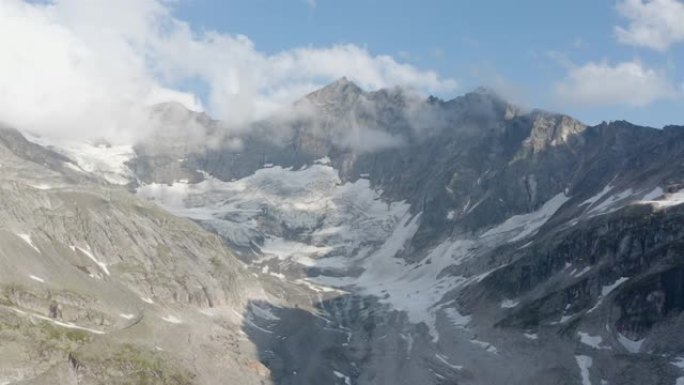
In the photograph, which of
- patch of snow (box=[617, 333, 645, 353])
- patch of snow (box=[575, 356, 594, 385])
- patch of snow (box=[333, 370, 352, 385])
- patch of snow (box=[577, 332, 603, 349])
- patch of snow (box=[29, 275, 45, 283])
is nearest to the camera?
patch of snow (box=[575, 356, 594, 385])

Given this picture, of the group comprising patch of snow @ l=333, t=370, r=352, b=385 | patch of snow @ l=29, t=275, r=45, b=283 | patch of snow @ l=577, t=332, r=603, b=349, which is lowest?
patch of snow @ l=333, t=370, r=352, b=385

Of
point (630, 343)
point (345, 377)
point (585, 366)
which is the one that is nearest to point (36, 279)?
point (345, 377)

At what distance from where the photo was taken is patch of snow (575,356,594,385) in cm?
17750

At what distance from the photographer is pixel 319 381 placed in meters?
190

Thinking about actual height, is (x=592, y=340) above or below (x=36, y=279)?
above

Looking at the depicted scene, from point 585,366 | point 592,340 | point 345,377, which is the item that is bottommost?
point 345,377

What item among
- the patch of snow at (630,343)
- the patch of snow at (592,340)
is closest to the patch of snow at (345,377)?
the patch of snow at (592,340)

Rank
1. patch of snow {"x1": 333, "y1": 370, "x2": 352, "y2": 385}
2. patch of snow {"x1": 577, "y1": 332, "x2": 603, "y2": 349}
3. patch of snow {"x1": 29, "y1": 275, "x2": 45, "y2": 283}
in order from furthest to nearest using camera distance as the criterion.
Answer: patch of snow {"x1": 333, "y1": 370, "x2": 352, "y2": 385} < patch of snow {"x1": 577, "y1": 332, "x2": 603, "y2": 349} < patch of snow {"x1": 29, "y1": 275, "x2": 45, "y2": 283}

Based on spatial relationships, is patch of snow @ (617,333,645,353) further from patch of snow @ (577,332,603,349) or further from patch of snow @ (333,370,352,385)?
patch of snow @ (333,370,352,385)

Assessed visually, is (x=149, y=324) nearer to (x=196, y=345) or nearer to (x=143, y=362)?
(x=196, y=345)

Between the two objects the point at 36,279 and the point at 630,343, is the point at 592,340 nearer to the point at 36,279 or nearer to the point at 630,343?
the point at 630,343

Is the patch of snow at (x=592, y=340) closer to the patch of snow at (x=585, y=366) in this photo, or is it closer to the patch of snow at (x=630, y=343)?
the patch of snow at (x=630, y=343)

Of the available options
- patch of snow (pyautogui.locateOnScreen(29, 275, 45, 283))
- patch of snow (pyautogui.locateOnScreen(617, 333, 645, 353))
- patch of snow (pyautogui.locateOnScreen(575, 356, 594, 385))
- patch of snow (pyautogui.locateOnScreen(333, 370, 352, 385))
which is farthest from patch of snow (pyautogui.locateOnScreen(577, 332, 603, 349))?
patch of snow (pyautogui.locateOnScreen(29, 275, 45, 283))

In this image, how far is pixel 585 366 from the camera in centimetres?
18388
